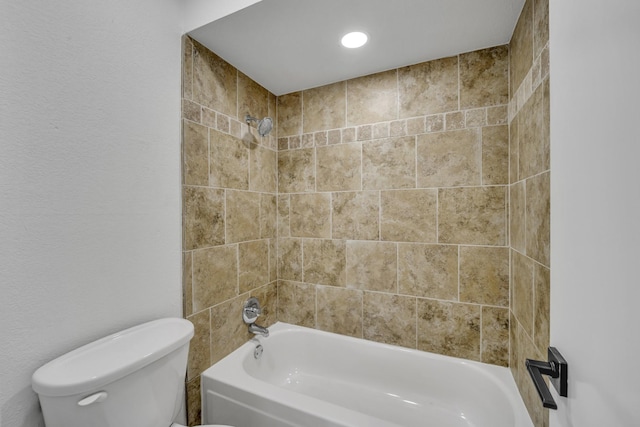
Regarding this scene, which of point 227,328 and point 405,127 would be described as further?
point 405,127

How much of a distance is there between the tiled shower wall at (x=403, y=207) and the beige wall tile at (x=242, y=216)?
0.27 m

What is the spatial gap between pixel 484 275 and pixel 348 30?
4.95 ft

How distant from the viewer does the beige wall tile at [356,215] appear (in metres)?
1.73

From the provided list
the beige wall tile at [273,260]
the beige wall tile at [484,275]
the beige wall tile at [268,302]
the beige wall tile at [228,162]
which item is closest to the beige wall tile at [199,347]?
the beige wall tile at [268,302]

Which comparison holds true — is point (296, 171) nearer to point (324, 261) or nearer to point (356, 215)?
point (356, 215)

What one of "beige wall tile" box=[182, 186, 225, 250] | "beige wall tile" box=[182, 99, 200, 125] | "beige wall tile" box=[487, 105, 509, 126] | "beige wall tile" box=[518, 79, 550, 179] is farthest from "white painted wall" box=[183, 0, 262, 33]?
"beige wall tile" box=[487, 105, 509, 126]

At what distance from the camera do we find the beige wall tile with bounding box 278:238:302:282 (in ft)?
6.45

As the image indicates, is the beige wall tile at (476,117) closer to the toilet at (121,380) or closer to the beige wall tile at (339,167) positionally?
the beige wall tile at (339,167)

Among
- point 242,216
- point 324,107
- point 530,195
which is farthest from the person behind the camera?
point 324,107

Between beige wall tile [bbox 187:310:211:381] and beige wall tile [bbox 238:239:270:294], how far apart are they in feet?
1.01

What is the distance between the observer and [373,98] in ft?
5.69

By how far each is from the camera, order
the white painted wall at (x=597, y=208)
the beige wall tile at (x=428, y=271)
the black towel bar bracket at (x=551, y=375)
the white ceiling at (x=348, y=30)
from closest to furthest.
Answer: the white painted wall at (x=597, y=208) < the black towel bar bracket at (x=551, y=375) < the white ceiling at (x=348, y=30) < the beige wall tile at (x=428, y=271)

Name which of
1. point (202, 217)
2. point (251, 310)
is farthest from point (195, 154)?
point (251, 310)

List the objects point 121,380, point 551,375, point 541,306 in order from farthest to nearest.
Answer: point 541,306 < point 121,380 < point 551,375
